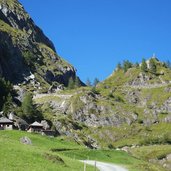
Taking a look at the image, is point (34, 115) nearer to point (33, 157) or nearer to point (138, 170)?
point (138, 170)

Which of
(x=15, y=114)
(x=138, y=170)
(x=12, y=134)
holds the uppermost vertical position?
(x=15, y=114)

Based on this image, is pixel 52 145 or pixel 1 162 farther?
pixel 52 145

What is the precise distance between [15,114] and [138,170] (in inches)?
3335

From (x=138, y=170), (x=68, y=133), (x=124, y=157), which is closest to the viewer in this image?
(x=138, y=170)

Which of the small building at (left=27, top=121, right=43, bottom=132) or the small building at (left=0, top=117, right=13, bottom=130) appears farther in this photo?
the small building at (left=27, top=121, right=43, bottom=132)

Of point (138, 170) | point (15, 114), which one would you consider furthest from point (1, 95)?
point (138, 170)

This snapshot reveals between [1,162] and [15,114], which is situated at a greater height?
[15,114]

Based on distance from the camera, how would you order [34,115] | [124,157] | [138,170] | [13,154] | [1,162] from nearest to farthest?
1. [1,162]
2. [13,154]
3. [138,170]
4. [124,157]
5. [34,115]

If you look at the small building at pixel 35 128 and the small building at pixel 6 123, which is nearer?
the small building at pixel 6 123

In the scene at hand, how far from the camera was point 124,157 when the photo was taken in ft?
351

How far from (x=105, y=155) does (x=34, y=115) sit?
66738mm

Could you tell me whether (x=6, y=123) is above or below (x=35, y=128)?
above

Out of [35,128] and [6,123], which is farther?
[35,128]

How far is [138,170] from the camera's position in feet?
258
